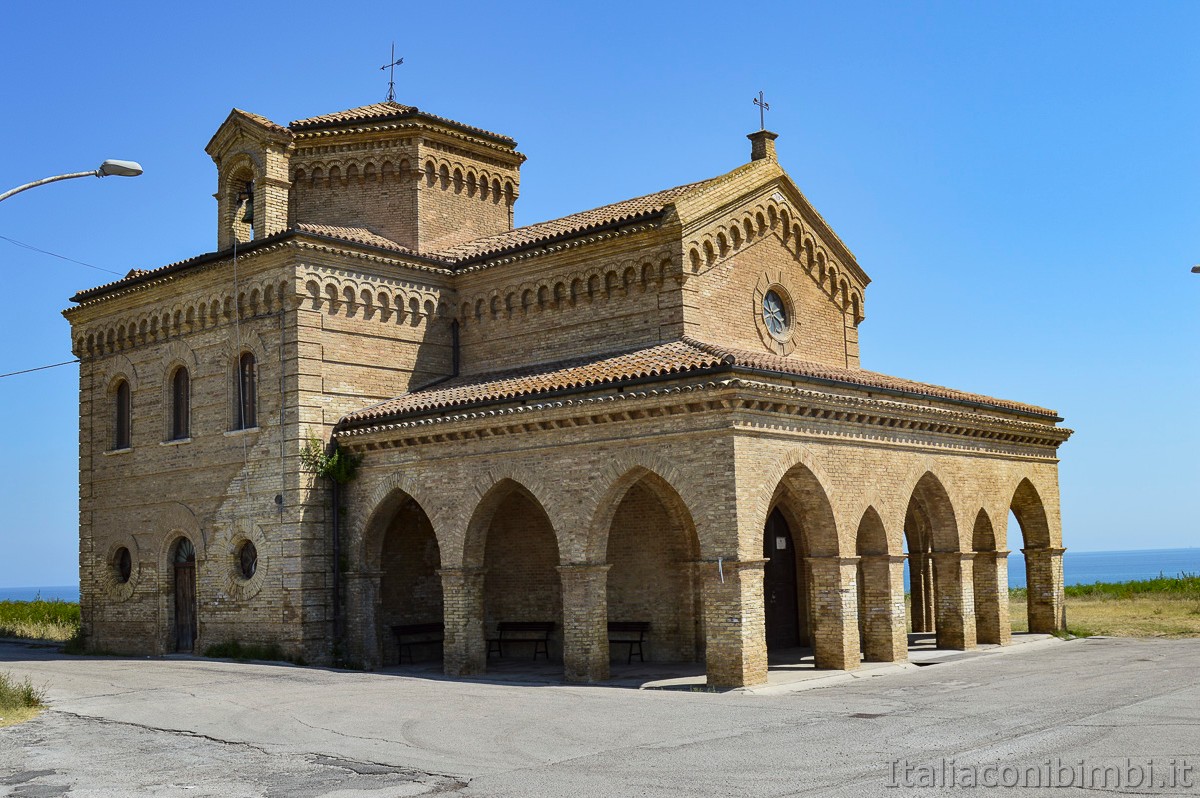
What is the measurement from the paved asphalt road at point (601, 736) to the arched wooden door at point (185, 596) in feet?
14.7

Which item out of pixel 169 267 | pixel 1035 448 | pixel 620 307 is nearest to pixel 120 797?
pixel 620 307

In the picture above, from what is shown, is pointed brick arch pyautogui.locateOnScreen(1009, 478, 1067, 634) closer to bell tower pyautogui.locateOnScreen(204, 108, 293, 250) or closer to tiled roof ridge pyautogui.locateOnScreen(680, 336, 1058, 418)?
tiled roof ridge pyautogui.locateOnScreen(680, 336, 1058, 418)

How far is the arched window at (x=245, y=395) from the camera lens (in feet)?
74.9

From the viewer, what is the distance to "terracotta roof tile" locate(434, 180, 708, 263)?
22250 millimetres

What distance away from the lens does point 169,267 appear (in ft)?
80.1

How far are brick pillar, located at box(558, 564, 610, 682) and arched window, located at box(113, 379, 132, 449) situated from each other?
12548 mm

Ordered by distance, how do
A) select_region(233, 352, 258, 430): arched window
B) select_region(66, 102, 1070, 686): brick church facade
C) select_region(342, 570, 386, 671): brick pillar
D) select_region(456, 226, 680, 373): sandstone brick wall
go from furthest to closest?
select_region(233, 352, 258, 430): arched window → select_region(342, 570, 386, 671): brick pillar → select_region(456, 226, 680, 373): sandstone brick wall → select_region(66, 102, 1070, 686): brick church facade

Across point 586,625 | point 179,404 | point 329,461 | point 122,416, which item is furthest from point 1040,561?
point 122,416

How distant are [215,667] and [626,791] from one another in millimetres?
13093

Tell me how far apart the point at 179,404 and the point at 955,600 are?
1666 centimetres

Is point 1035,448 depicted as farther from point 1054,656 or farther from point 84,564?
point 84,564

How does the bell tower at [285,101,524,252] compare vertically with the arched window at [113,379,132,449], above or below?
above

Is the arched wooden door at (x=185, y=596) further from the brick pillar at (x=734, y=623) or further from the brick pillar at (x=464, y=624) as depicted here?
the brick pillar at (x=734, y=623)

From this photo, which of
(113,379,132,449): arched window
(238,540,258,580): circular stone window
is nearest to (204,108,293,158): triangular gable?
(113,379,132,449): arched window
